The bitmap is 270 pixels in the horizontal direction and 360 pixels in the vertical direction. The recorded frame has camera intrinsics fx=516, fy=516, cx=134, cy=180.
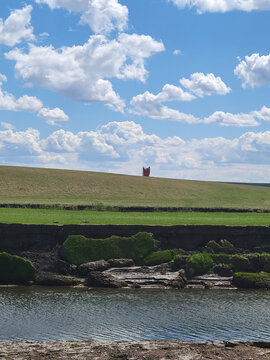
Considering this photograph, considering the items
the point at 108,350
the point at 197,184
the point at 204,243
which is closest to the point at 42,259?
the point at 204,243

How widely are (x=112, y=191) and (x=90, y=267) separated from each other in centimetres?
4010

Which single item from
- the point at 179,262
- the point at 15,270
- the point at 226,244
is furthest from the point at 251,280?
the point at 15,270

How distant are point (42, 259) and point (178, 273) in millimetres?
9584

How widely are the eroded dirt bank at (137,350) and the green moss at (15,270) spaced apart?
1375 cm

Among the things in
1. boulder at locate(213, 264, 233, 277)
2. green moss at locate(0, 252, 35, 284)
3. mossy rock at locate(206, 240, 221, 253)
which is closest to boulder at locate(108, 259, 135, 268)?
green moss at locate(0, 252, 35, 284)

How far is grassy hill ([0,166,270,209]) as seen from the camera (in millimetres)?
66188

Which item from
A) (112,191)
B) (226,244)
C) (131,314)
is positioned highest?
(112,191)

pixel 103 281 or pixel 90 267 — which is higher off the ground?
pixel 90 267

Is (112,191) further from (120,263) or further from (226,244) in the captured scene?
(120,263)

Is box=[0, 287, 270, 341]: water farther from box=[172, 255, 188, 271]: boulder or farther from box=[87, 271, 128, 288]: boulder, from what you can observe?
box=[172, 255, 188, 271]: boulder

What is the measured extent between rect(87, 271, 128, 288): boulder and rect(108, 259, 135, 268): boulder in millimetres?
2126

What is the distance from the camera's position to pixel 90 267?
114ft

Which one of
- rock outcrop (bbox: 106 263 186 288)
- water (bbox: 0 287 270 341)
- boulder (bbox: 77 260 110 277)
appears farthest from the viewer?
boulder (bbox: 77 260 110 277)

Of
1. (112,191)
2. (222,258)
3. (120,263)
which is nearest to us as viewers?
(120,263)
